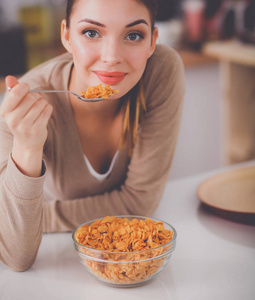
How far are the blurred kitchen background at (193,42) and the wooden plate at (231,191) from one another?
1.40 metres

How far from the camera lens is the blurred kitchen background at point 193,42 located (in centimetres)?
271

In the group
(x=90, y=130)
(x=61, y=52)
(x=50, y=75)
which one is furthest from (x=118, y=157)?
(x=61, y=52)

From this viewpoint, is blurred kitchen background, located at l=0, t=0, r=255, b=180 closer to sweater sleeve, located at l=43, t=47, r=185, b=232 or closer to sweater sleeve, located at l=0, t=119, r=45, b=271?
sweater sleeve, located at l=43, t=47, r=185, b=232

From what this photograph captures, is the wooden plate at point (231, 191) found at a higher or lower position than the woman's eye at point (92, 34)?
lower

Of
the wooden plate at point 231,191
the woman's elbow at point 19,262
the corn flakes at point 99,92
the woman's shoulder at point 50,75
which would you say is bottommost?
the wooden plate at point 231,191

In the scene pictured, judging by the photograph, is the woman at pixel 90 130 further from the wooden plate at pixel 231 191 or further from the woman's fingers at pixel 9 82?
the wooden plate at pixel 231 191

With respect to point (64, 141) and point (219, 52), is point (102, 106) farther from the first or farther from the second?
point (219, 52)

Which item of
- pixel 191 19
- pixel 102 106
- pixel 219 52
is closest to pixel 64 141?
pixel 102 106

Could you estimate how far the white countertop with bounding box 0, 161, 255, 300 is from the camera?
77cm

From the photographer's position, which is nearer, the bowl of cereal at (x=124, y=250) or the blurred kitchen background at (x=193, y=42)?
the bowl of cereal at (x=124, y=250)

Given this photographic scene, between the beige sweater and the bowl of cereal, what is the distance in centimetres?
20

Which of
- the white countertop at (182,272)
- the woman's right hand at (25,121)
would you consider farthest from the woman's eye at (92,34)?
the white countertop at (182,272)

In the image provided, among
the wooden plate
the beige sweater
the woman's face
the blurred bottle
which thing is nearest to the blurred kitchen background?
the blurred bottle

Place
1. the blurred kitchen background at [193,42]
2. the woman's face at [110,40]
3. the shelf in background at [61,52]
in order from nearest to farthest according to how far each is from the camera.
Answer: the woman's face at [110,40] → the shelf in background at [61,52] → the blurred kitchen background at [193,42]
